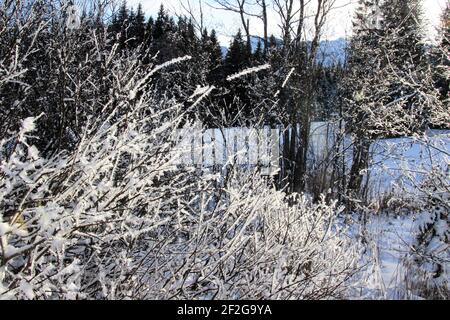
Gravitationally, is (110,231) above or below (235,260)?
above

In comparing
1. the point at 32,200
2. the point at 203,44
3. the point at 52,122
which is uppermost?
the point at 203,44

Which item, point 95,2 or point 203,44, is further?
point 203,44

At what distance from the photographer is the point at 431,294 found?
454 cm

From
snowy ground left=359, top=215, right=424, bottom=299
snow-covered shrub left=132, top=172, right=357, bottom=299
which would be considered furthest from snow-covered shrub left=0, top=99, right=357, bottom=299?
snowy ground left=359, top=215, right=424, bottom=299

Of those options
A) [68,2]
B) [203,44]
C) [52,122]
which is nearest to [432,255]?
[52,122]

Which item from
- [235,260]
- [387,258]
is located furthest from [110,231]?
[387,258]

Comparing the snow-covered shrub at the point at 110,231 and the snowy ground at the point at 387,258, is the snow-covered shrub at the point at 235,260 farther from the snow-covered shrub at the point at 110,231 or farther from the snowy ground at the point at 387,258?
the snowy ground at the point at 387,258

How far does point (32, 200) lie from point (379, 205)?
7.76m

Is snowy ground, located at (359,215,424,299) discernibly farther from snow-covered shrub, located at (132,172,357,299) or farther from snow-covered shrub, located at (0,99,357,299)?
snow-covered shrub, located at (0,99,357,299)

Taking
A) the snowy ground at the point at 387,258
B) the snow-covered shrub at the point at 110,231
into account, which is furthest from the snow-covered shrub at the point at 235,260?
the snowy ground at the point at 387,258

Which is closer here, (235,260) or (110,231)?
(110,231)

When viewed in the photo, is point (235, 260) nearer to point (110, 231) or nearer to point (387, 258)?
point (110, 231)
